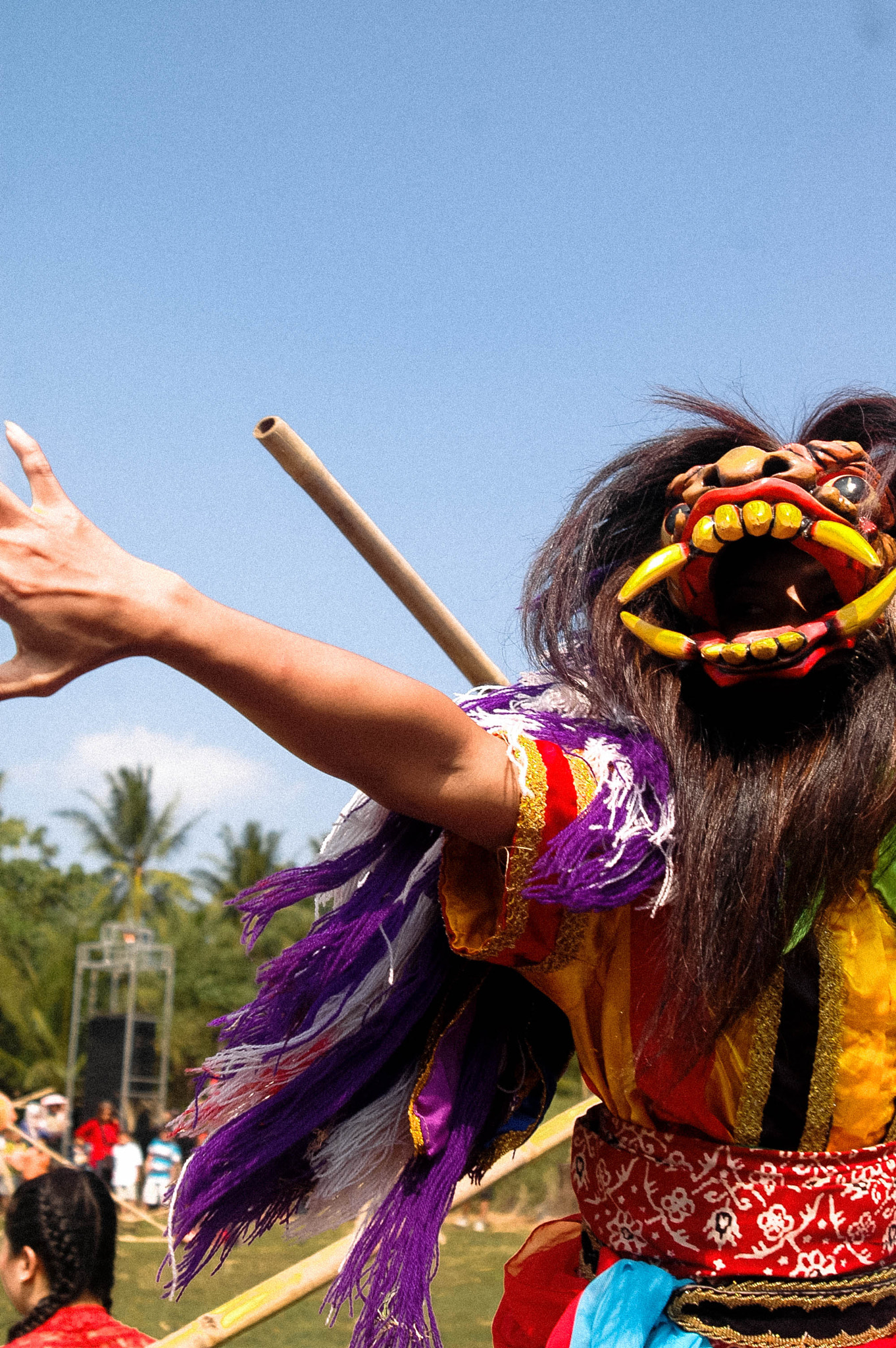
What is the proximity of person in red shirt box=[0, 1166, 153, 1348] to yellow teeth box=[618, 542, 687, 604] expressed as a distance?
74.8 inches

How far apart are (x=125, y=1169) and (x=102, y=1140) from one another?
400mm

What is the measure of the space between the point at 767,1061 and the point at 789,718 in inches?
16.4

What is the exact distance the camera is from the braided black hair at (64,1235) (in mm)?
2811

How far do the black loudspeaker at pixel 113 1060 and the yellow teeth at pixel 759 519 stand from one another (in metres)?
13.3

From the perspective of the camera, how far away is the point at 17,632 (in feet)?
3.93

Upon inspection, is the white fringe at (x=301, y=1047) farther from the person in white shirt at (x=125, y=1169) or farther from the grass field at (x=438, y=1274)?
the person in white shirt at (x=125, y=1169)

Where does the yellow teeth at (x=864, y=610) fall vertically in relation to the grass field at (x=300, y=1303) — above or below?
above

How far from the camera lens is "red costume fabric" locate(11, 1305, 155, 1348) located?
271cm

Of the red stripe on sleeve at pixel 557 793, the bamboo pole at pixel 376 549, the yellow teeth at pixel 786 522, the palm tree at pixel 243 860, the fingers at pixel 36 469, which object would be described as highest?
the fingers at pixel 36 469

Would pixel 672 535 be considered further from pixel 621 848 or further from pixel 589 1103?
pixel 589 1103

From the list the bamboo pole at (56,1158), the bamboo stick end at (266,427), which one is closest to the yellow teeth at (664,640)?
the bamboo stick end at (266,427)

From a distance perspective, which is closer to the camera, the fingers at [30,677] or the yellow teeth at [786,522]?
the fingers at [30,677]

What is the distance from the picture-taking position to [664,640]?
5.68 ft

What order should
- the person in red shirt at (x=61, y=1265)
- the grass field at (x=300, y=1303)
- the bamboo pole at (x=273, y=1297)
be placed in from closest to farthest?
the bamboo pole at (x=273, y=1297) → the person in red shirt at (x=61, y=1265) → the grass field at (x=300, y=1303)
